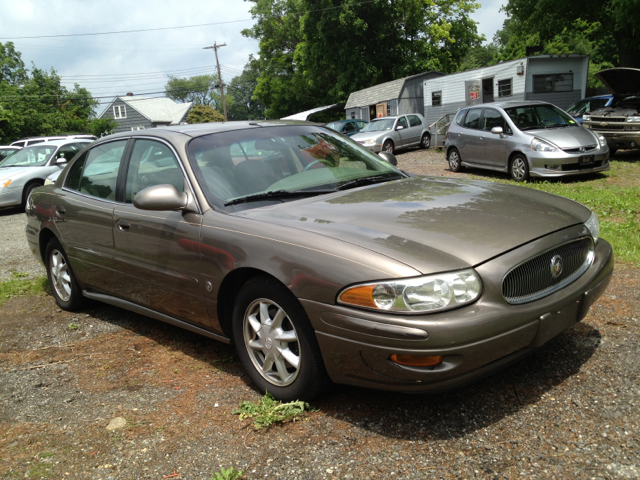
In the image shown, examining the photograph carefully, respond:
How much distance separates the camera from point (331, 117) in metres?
45.7

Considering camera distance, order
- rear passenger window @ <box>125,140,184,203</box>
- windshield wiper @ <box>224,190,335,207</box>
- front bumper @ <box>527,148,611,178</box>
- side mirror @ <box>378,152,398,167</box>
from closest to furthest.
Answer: windshield wiper @ <box>224,190,335,207</box>, rear passenger window @ <box>125,140,184,203</box>, side mirror @ <box>378,152,398,167</box>, front bumper @ <box>527,148,611,178</box>

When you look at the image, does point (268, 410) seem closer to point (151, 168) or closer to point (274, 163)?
point (274, 163)

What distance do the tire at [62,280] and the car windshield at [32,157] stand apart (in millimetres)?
10097

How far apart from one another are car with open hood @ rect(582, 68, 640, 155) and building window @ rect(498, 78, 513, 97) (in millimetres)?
7834

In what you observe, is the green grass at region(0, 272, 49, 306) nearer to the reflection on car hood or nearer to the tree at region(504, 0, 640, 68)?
the reflection on car hood

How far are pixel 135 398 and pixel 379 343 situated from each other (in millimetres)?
1697

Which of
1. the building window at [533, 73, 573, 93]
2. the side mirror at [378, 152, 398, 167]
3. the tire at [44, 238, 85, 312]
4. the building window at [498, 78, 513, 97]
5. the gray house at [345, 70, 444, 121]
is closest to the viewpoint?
the side mirror at [378, 152, 398, 167]

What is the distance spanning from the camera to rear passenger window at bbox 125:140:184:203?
379cm

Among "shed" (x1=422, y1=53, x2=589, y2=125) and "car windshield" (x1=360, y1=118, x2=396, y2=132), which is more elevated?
"shed" (x1=422, y1=53, x2=589, y2=125)

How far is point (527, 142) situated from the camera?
11.4 m

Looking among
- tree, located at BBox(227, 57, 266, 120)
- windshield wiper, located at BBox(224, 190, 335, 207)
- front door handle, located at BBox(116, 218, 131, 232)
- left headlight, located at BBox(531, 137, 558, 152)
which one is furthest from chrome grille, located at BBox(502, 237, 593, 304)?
tree, located at BBox(227, 57, 266, 120)

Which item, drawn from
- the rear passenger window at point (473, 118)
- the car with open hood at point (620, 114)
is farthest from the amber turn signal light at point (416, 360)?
the car with open hood at point (620, 114)

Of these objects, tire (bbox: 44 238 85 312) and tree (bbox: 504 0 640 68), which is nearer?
tire (bbox: 44 238 85 312)

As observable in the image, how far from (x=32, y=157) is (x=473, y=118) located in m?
11.0
